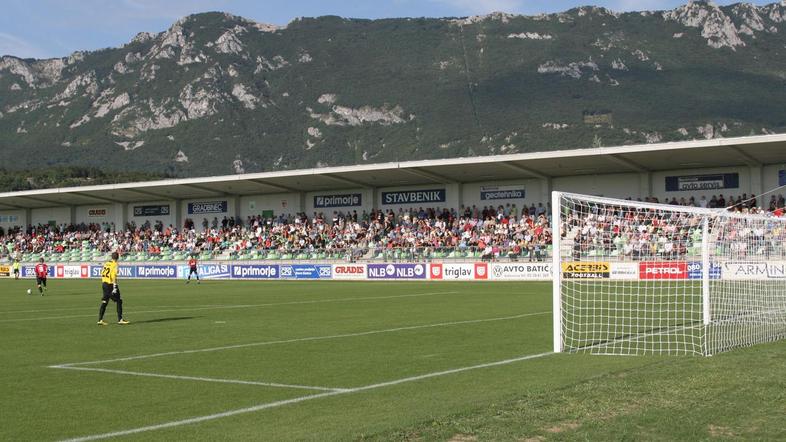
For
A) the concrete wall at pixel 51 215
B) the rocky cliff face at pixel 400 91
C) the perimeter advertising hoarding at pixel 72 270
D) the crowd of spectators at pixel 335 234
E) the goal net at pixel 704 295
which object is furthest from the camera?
the rocky cliff face at pixel 400 91

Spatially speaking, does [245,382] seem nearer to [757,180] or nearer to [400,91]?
[757,180]

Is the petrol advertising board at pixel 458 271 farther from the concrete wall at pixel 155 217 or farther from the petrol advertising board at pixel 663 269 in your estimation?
the concrete wall at pixel 155 217

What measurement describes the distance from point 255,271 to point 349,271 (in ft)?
22.5

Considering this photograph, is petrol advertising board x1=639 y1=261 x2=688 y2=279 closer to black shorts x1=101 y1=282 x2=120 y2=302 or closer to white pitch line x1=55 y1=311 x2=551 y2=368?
white pitch line x1=55 y1=311 x2=551 y2=368

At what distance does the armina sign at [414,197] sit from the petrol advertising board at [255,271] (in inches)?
385

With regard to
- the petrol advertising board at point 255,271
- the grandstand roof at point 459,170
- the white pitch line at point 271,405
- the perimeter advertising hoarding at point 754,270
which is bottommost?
the white pitch line at point 271,405

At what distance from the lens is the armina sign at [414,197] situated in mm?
55344

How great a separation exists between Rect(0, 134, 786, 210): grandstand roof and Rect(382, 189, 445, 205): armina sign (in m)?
0.63

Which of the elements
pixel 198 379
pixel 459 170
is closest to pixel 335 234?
pixel 459 170

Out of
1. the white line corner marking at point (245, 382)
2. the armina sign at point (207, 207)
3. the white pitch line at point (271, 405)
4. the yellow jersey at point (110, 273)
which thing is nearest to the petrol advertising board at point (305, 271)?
the armina sign at point (207, 207)

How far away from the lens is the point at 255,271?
52375mm

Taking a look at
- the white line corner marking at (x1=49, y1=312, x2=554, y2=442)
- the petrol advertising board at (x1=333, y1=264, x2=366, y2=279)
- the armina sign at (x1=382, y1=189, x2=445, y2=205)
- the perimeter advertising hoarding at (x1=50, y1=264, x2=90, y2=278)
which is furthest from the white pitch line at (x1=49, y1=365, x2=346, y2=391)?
the perimeter advertising hoarding at (x1=50, y1=264, x2=90, y2=278)

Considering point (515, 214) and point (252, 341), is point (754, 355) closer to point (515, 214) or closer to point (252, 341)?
point (252, 341)

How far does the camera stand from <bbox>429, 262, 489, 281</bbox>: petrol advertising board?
44.1 m
